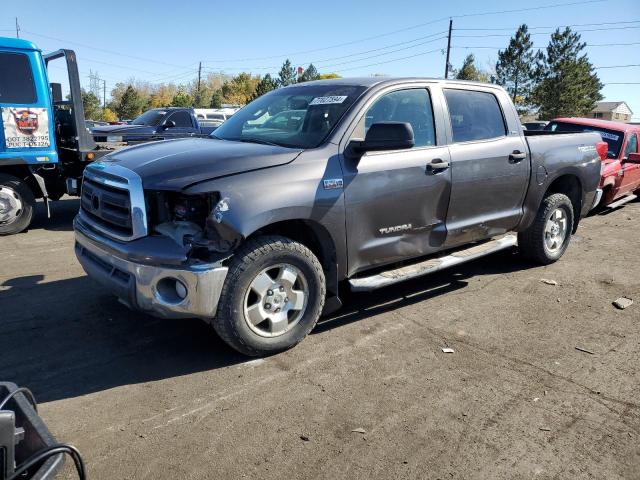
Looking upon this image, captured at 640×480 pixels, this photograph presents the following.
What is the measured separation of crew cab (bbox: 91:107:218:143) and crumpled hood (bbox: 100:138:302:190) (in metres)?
5.80

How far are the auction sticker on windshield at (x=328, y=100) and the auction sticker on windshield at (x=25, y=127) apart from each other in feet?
16.2

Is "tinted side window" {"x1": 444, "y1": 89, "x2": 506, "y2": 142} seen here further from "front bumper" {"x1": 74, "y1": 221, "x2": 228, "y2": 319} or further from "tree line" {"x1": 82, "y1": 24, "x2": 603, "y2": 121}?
"tree line" {"x1": 82, "y1": 24, "x2": 603, "y2": 121}

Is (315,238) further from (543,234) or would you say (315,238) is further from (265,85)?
(265,85)

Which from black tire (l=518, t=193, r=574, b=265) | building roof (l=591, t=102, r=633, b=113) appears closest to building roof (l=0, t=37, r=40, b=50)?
black tire (l=518, t=193, r=574, b=265)

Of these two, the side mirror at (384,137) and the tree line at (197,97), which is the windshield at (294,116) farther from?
the tree line at (197,97)

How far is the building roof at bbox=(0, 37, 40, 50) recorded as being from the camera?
711cm

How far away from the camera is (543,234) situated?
5992 mm

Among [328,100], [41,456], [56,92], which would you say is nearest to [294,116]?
[328,100]

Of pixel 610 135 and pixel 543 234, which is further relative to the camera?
pixel 610 135

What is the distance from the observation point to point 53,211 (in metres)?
9.45

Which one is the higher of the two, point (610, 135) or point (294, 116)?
point (294, 116)

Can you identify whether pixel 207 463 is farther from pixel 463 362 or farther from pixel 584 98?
pixel 584 98

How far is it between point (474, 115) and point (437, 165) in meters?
0.97

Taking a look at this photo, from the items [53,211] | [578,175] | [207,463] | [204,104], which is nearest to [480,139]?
[578,175]
